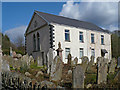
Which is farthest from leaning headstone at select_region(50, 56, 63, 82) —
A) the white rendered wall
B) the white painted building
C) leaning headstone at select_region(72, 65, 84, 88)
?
the white rendered wall

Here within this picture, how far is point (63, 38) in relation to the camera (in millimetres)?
17516

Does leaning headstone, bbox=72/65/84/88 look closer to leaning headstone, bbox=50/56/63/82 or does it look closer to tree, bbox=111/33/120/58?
leaning headstone, bbox=50/56/63/82

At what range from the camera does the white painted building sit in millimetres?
17016

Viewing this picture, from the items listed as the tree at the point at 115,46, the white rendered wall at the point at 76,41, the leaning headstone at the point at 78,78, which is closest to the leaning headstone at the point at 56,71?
the leaning headstone at the point at 78,78

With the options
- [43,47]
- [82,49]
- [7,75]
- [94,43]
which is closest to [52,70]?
[7,75]

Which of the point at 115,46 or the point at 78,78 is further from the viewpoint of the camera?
the point at 115,46

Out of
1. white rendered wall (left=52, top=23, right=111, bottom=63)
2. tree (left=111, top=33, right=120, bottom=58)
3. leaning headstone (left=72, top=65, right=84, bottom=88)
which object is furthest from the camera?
tree (left=111, top=33, right=120, bottom=58)

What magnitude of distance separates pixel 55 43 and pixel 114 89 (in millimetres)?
12137

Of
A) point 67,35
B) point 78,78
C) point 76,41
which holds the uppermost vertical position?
point 67,35

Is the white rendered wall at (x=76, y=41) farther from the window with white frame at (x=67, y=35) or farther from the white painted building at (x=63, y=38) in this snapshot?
the window with white frame at (x=67, y=35)

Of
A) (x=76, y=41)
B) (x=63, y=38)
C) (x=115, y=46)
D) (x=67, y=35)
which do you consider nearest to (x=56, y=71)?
(x=63, y=38)

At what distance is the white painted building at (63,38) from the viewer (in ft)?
55.8

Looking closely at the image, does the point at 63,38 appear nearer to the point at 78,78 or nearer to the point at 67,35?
the point at 67,35

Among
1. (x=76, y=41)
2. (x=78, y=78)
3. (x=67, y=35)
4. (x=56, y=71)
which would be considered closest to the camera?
(x=78, y=78)
